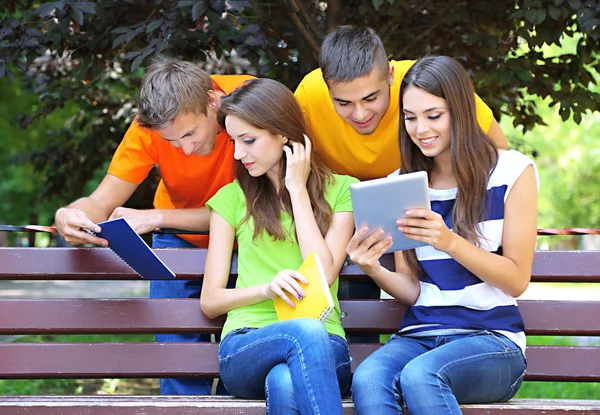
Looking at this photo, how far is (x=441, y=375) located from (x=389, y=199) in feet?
1.91

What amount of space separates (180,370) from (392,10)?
2.24 metres

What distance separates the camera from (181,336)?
371 centimetres

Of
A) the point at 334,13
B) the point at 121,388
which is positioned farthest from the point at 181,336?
the point at 121,388

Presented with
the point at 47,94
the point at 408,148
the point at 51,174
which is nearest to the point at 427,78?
the point at 408,148

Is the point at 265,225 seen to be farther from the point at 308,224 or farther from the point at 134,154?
the point at 134,154

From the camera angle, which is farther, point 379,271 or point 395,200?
point 379,271

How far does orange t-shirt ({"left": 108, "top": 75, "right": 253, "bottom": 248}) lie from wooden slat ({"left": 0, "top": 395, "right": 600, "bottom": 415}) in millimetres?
933

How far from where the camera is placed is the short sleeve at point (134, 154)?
11.9 feet

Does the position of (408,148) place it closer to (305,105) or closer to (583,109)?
(305,105)

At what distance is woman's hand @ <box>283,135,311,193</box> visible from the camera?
314 cm

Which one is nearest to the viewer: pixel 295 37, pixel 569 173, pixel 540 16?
pixel 540 16

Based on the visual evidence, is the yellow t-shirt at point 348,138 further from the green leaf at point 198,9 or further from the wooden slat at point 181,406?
the wooden slat at point 181,406

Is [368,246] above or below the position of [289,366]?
above

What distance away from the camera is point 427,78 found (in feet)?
9.78
